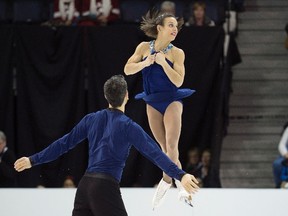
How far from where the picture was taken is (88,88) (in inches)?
329

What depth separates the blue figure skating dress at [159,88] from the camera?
17.4 feet

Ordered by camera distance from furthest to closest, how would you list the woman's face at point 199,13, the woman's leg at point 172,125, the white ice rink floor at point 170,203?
the woman's face at point 199,13, the white ice rink floor at point 170,203, the woman's leg at point 172,125

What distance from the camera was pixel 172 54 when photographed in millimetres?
5316

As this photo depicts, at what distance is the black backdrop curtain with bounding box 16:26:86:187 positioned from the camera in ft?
27.5

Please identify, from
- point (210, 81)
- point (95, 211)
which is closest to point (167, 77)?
point (95, 211)

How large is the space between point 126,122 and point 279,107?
16.6 ft

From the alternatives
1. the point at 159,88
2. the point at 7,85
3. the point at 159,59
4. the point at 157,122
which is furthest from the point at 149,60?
the point at 7,85

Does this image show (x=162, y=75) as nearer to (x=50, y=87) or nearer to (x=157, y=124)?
(x=157, y=124)

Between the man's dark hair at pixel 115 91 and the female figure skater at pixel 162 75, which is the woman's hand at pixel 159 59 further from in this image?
the man's dark hair at pixel 115 91

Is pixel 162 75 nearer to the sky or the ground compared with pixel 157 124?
nearer to the sky

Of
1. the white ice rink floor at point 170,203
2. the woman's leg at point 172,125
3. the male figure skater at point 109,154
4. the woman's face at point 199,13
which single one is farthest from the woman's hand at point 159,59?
the woman's face at point 199,13

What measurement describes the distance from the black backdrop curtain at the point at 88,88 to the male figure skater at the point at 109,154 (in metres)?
3.64

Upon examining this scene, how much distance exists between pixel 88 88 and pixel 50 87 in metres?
0.41

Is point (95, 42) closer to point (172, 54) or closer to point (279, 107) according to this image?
point (279, 107)
